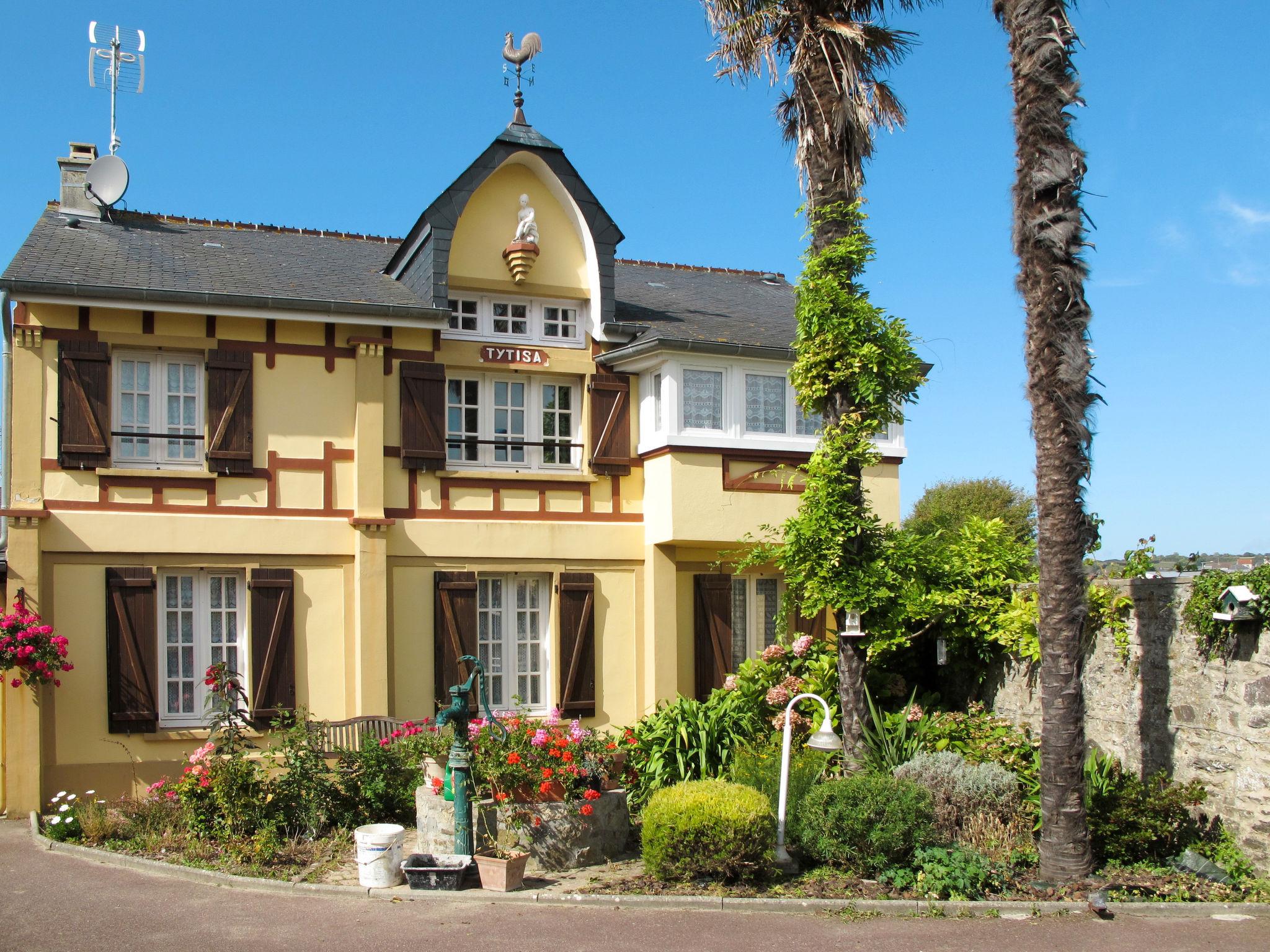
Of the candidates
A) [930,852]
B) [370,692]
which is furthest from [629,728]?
[930,852]

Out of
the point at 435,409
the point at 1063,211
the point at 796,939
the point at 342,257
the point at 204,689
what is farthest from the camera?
the point at 342,257

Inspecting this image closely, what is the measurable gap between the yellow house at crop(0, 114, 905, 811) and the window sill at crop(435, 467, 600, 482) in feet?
0.09

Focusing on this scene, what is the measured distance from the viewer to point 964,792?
9.92m

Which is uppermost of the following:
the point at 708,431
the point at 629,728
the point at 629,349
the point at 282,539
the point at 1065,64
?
the point at 1065,64

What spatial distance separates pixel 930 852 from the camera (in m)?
9.37

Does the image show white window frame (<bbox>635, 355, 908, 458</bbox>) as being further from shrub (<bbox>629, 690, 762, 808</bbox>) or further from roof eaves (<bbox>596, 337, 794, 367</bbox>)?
shrub (<bbox>629, 690, 762, 808</bbox>)

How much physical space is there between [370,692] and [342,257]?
6.08 meters

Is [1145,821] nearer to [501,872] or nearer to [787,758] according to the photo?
[787,758]

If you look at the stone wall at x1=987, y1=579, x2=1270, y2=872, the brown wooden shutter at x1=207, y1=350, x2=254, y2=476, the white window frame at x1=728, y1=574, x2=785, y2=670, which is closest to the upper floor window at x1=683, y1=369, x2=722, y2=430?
the white window frame at x1=728, y1=574, x2=785, y2=670

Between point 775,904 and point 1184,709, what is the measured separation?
3.81 meters

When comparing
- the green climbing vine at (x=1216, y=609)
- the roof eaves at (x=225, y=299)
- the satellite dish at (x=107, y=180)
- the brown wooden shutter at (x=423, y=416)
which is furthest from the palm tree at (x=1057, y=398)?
A: the satellite dish at (x=107, y=180)

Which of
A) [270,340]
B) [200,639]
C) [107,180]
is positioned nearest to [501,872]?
[200,639]

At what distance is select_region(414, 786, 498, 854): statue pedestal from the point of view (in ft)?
32.3

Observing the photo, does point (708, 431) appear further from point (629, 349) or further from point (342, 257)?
point (342, 257)
